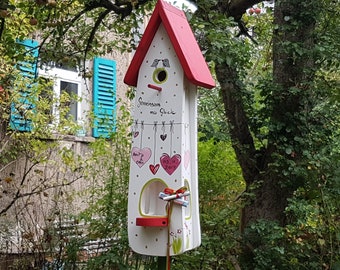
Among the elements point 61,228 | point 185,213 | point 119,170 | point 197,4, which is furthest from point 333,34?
point 61,228

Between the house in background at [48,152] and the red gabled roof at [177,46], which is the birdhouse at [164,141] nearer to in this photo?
the red gabled roof at [177,46]

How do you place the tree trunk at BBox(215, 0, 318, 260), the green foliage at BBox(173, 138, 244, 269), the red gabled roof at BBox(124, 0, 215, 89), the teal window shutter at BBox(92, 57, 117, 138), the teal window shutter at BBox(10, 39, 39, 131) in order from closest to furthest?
1. the red gabled roof at BBox(124, 0, 215, 89)
2. the green foliage at BBox(173, 138, 244, 269)
3. the tree trunk at BBox(215, 0, 318, 260)
4. the teal window shutter at BBox(10, 39, 39, 131)
5. the teal window shutter at BBox(92, 57, 117, 138)

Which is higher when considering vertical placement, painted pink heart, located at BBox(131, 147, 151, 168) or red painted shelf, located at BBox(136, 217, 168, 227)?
painted pink heart, located at BBox(131, 147, 151, 168)

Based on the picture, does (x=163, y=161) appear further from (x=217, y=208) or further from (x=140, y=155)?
(x=217, y=208)

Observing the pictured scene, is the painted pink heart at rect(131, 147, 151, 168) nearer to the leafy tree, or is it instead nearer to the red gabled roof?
the red gabled roof

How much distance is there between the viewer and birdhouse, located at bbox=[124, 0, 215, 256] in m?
2.41

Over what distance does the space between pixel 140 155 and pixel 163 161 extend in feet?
0.41

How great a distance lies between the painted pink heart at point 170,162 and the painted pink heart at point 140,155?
8 cm

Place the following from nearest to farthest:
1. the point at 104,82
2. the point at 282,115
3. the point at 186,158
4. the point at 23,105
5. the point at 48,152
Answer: the point at 186,158 < the point at 282,115 < the point at 23,105 < the point at 48,152 < the point at 104,82

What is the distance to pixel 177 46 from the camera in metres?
2.51

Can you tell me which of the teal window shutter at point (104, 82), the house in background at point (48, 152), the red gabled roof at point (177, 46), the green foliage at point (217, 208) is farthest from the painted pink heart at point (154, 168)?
the teal window shutter at point (104, 82)

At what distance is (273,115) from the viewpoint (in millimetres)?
4051

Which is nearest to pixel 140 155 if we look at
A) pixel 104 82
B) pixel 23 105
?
pixel 23 105

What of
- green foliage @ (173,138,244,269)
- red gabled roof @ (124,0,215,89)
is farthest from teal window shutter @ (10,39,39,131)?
red gabled roof @ (124,0,215,89)
